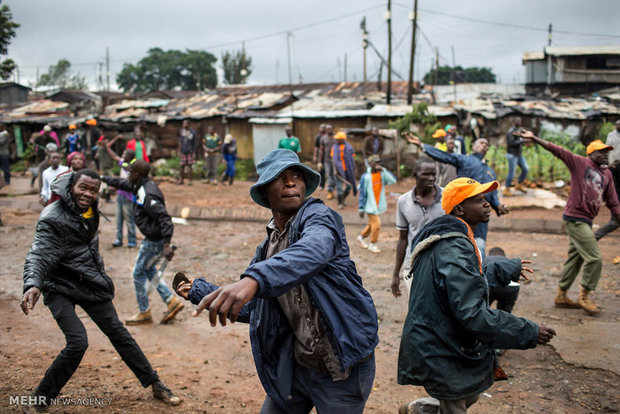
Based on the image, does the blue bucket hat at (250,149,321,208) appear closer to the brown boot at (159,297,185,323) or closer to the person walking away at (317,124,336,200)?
the brown boot at (159,297,185,323)

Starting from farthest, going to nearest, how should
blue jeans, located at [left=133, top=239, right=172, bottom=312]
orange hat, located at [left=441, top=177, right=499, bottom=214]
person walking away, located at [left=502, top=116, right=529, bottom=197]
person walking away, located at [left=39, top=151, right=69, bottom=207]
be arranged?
person walking away, located at [left=502, top=116, right=529, bottom=197] → person walking away, located at [left=39, top=151, right=69, bottom=207] → blue jeans, located at [left=133, top=239, right=172, bottom=312] → orange hat, located at [left=441, top=177, right=499, bottom=214]

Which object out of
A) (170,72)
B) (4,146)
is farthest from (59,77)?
(4,146)

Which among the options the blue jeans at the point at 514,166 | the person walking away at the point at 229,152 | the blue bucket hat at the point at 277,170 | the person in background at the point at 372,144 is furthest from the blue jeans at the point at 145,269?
the person walking away at the point at 229,152

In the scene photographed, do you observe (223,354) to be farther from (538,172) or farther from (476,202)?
(538,172)

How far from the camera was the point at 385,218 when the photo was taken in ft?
37.9

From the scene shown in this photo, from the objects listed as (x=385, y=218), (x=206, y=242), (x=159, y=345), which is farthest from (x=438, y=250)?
(x=385, y=218)

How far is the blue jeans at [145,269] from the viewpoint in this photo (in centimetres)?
589

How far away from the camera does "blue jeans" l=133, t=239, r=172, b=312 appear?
19.3ft

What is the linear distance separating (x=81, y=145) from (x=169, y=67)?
42.1 meters

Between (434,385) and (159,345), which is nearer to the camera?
(434,385)

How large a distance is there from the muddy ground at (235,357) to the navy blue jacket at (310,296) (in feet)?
6.13

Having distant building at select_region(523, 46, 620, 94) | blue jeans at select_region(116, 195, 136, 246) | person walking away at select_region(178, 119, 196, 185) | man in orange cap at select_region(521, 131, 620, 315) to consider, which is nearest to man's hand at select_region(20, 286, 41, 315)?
man in orange cap at select_region(521, 131, 620, 315)

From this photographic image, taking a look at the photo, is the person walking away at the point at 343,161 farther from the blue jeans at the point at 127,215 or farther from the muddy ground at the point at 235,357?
the blue jeans at the point at 127,215

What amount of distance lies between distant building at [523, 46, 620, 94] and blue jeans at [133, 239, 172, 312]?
97.5 feet
